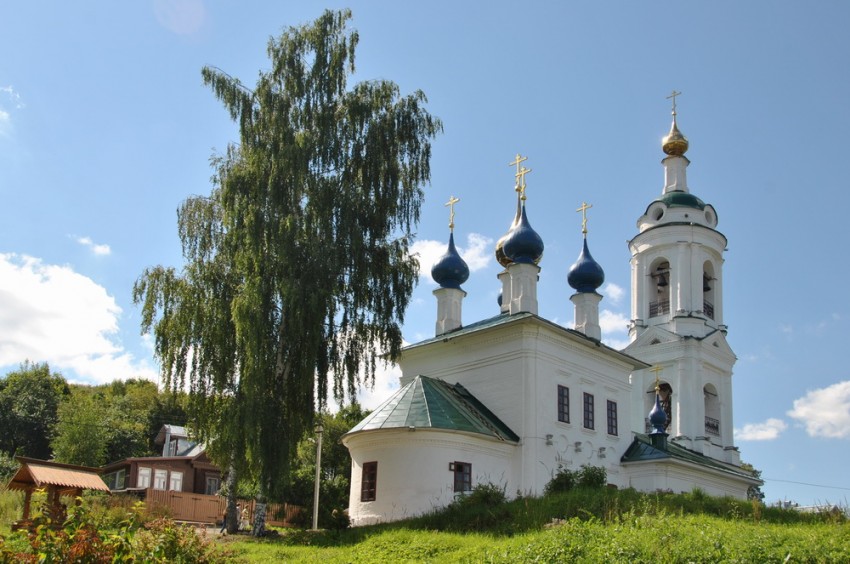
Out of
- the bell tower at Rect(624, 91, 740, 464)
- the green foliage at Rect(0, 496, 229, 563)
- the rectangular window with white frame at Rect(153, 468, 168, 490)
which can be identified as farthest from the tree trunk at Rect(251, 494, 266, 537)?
the rectangular window with white frame at Rect(153, 468, 168, 490)

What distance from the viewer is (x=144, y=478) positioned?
37.7m

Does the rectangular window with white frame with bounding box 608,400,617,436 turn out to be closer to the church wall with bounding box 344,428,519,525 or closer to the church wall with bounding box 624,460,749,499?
the church wall with bounding box 624,460,749,499

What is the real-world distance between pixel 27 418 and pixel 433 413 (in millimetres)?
35276

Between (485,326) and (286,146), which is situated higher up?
(286,146)

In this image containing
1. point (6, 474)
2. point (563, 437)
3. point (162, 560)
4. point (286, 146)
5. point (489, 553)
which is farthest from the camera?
point (6, 474)

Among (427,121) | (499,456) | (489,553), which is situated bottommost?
(489,553)

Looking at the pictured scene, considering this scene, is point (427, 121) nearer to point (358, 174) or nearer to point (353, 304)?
point (358, 174)

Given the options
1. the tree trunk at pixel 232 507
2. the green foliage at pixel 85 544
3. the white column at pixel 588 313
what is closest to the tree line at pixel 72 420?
the tree trunk at pixel 232 507

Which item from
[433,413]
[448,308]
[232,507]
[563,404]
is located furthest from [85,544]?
[448,308]

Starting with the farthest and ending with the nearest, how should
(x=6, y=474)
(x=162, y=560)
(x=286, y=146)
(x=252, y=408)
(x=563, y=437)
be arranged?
(x=6, y=474)
(x=563, y=437)
(x=286, y=146)
(x=252, y=408)
(x=162, y=560)

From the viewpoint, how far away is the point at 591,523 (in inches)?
596

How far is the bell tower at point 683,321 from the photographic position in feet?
112


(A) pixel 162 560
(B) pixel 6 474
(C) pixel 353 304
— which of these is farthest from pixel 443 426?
(B) pixel 6 474

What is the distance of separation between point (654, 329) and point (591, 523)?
21.0 m
